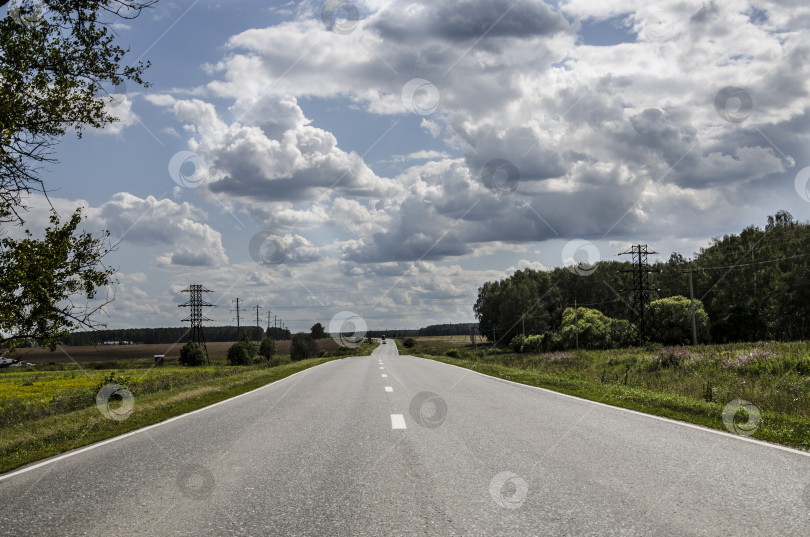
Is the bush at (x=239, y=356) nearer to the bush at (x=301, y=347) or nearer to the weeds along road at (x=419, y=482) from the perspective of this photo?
the bush at (x=301, y=347)

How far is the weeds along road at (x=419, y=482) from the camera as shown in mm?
5105

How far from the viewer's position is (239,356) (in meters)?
79.4

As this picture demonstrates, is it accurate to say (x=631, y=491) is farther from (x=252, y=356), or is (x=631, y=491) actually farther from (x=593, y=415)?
(x=252, y=356)

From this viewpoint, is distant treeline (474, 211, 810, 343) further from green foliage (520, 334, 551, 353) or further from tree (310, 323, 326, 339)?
tree (310, 323, 326, 339)

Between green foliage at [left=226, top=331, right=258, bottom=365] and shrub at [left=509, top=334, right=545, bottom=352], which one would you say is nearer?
green foliage at [left=226, top=331, right=258, bottom=365]

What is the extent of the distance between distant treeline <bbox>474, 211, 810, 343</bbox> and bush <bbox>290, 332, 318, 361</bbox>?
125 ft

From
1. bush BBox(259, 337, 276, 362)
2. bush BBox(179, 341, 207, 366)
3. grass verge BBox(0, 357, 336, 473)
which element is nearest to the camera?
grass verge BBox(0, 357, 336, 473)

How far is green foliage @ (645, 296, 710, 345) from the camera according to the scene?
205ft

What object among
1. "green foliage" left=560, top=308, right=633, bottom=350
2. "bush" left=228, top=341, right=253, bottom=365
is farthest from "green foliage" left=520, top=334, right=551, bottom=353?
"bush" left=228, top=341, right=253, bottom=365

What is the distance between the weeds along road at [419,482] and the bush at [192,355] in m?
67.3

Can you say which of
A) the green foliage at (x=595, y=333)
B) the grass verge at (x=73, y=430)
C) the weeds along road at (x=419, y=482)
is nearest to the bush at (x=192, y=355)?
the green foliage at (x=595, y=333)

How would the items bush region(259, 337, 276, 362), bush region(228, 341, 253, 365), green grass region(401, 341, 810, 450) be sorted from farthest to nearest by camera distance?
A: bush region(259, 337, 276, 362) < bush region(228, 341, 253, 365) < green grass region(401, 341, 810, 450)

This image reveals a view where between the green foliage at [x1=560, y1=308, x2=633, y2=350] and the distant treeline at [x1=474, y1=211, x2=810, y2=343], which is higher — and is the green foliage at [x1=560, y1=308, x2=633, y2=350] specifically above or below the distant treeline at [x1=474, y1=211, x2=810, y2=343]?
below

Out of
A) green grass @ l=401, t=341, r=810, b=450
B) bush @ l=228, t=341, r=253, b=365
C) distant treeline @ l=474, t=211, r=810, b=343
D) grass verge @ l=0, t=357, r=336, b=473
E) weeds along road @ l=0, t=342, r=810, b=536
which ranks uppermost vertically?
distant treeline @ l=474, t=211, r=810, b=343
